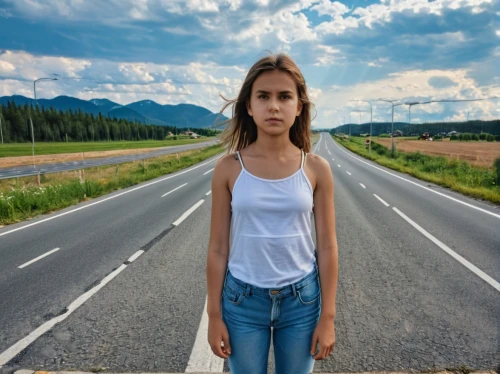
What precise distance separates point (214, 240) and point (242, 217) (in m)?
0.19

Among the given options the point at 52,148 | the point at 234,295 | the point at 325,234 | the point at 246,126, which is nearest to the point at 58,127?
the point at 52,148

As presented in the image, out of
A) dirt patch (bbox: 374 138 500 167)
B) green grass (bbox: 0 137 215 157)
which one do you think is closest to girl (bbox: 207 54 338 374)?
dirt patch (bbox: 374 138 500 167)

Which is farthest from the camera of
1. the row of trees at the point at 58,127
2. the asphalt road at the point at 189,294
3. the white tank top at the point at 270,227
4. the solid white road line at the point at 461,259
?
the row of trees at the point at 58,127

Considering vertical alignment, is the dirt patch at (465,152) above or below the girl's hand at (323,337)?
below

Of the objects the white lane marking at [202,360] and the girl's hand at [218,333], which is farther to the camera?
the white lane marking at [202,360]

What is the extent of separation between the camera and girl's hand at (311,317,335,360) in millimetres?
1789

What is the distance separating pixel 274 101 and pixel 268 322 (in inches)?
40.0

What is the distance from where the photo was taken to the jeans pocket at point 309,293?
1.79 meters

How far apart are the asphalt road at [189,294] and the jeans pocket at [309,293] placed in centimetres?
188

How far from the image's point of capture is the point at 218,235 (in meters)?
1.83

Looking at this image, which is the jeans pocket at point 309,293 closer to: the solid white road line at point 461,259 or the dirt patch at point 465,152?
the solid white road line at point 461,259

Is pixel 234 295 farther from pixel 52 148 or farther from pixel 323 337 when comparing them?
pixel 52 148

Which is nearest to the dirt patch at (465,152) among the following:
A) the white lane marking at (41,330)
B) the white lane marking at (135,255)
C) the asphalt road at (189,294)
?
the asphalt road at (189,294)

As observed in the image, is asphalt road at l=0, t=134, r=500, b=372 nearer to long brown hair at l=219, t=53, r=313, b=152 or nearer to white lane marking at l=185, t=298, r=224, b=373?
white lane marking at l=185, t=298, r=224, b=373
